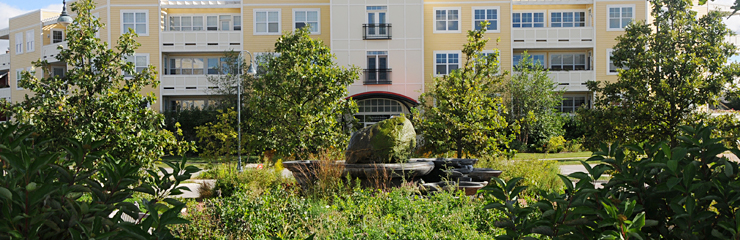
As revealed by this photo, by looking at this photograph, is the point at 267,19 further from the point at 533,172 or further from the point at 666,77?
the point at 533,172

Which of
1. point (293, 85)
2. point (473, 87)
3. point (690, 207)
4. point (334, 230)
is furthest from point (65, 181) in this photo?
point (293, 85)

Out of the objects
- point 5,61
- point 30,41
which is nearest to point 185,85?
point 30,41

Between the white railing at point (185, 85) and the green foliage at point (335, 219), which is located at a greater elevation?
the white railing at point (185, 85)

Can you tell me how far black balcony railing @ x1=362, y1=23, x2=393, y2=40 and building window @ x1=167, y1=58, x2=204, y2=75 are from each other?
11574 millimetres

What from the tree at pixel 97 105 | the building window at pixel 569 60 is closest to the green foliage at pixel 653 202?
the tree at pixel 97 105

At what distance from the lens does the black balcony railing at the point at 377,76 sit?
3112 cm

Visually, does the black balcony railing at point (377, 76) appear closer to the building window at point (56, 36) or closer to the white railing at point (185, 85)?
the white railing at point (185, 85)

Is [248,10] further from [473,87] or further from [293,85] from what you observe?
[473,87]

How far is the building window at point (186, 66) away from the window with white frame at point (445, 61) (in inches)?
608

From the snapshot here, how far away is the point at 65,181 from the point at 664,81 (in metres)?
13.6

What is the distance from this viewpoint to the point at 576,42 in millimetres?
→ 32906

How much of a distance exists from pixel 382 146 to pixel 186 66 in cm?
2761

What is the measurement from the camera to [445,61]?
1264 inches

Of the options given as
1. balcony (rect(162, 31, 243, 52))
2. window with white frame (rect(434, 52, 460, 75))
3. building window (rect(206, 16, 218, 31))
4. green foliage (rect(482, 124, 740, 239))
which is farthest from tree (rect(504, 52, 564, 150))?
green foliage (rect(482, 124, 740, 239))
